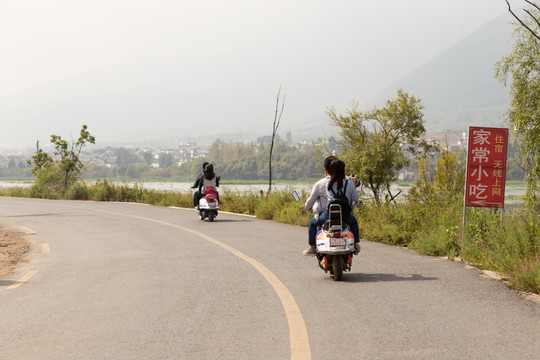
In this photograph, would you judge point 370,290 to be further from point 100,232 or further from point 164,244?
point 100,232

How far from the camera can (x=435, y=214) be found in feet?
50.5

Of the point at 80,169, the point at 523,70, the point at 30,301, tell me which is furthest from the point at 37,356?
the point at 80,169

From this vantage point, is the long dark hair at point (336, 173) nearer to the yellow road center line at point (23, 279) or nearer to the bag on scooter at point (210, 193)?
the yellow road center line at point (23, 279)

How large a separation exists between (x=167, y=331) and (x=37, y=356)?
1374 mm

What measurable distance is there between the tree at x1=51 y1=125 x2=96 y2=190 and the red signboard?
41036mm

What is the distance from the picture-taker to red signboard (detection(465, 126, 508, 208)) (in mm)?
13148

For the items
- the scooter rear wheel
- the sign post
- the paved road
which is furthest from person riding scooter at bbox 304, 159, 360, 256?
the sign post

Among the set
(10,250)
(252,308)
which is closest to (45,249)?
(10,250)

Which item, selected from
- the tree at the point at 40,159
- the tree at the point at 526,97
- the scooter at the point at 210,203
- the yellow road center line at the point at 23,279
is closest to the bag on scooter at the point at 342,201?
the yellow road center line at the point at 23,279

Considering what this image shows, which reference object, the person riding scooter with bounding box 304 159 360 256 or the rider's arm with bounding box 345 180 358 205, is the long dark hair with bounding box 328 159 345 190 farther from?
the rider's arm with bounding box 345 180 358 205

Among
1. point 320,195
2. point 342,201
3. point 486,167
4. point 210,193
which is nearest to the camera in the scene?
point 342,201

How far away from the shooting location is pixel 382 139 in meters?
56.1

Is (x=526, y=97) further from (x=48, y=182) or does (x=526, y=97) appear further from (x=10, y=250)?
(x=48, y=182)

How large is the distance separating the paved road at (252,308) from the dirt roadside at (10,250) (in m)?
0.37
